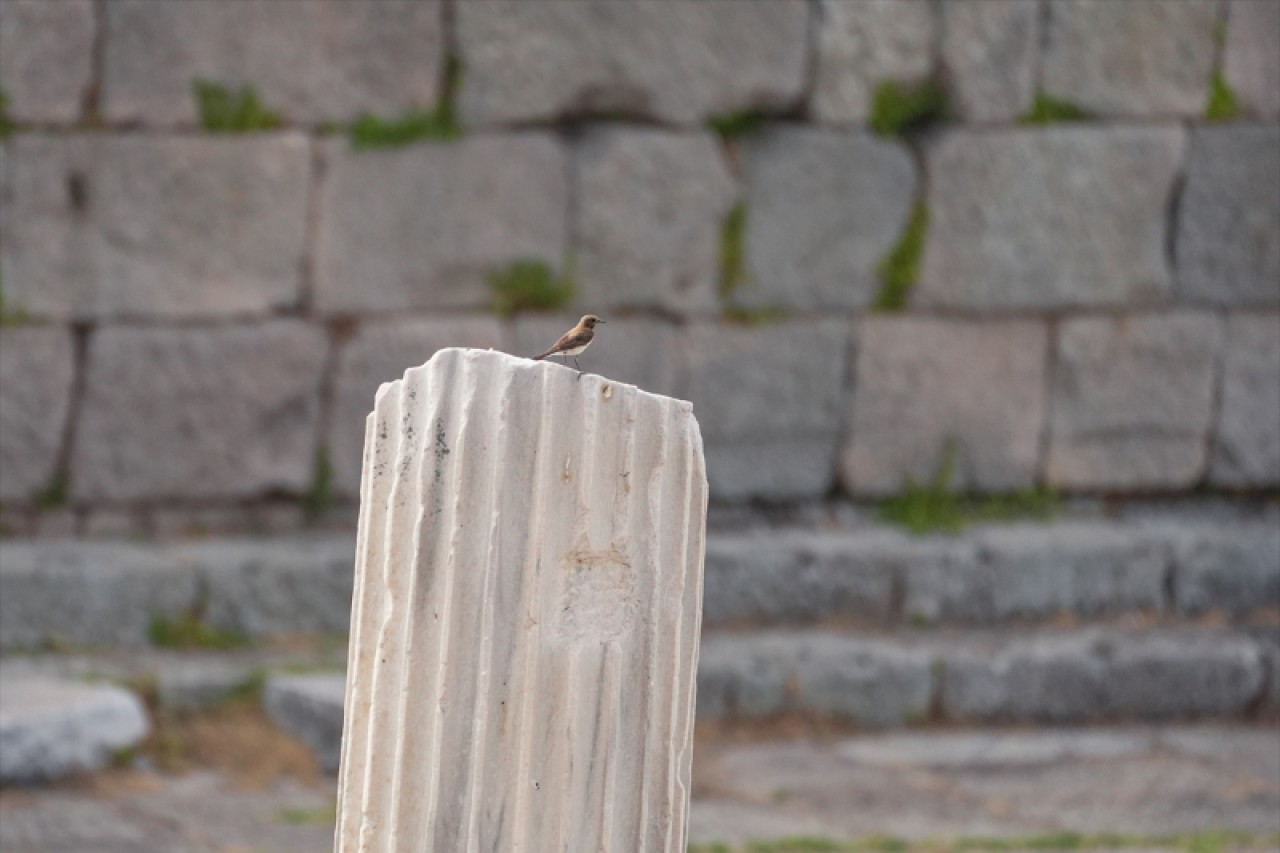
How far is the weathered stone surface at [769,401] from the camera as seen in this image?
7.78 metres

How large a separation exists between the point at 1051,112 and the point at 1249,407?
1564mm

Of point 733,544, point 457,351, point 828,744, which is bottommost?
point 828,744

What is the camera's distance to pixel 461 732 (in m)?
2.84

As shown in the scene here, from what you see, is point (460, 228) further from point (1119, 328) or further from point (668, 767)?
point (668, 767)

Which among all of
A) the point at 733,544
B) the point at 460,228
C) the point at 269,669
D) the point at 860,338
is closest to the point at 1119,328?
the point at 860,338

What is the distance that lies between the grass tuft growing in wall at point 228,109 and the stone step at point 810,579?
1598 mm

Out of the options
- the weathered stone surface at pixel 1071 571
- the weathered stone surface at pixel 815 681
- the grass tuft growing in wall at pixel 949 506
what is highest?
the grass tuft growing in wall at pixel 949 506

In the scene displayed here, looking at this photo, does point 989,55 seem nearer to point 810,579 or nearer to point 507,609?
point 810,579

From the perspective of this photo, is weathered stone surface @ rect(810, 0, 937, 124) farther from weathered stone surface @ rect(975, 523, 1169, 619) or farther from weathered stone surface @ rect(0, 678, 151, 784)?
weathered stone surface @ rect(0, 678, 151, 784)

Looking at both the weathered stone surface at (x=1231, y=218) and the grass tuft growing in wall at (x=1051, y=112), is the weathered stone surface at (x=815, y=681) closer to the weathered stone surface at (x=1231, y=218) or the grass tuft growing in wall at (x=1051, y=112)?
Answer: the weathered stone surface at (x=1231, y=218)

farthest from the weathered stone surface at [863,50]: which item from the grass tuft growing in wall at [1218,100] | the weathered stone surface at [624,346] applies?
the grass tuft growing in wall at [1218,100]

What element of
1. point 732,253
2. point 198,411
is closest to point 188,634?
point 198,411

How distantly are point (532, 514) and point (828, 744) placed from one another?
446 centimetres

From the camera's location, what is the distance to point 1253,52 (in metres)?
8.10
